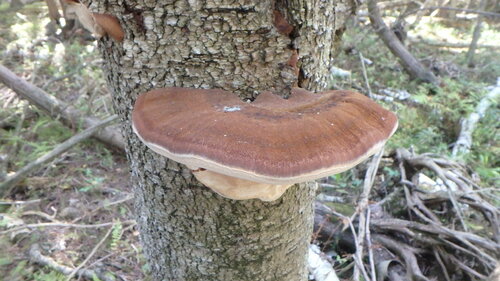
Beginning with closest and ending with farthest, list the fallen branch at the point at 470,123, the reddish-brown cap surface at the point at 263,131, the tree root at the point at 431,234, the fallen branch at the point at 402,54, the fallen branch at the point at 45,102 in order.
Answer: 1. the reddish-brown cap surface at the point at 263,131
2. the tree root at the point at 431,234
3. the fallen branch at the point at 45,102
4. the fallen branch at the point at 470,123
5. the fallen branch at the point at 402,54

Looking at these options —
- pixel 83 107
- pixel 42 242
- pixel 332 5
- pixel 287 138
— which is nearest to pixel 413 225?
pixel 332 5

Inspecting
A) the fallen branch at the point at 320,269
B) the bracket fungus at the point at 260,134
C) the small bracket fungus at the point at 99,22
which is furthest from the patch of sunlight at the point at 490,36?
the small bracket fungus at the point at 99,22

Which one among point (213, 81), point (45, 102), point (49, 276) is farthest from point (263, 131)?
point (45, 102)

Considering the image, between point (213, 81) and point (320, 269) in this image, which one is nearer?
point (213, 81)

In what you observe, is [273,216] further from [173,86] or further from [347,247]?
[347,247]

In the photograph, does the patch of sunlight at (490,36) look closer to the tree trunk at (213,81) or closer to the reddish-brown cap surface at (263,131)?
the tree trunk at (213,81)

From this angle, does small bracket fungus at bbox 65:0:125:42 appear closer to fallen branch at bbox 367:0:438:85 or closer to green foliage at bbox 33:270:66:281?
green foliage at bbox 33:270:66:281

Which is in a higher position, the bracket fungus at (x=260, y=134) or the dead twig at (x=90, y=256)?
the bracket fungus at (x=260, y=134)

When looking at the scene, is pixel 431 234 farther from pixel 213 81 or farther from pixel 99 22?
pixel 99 22
